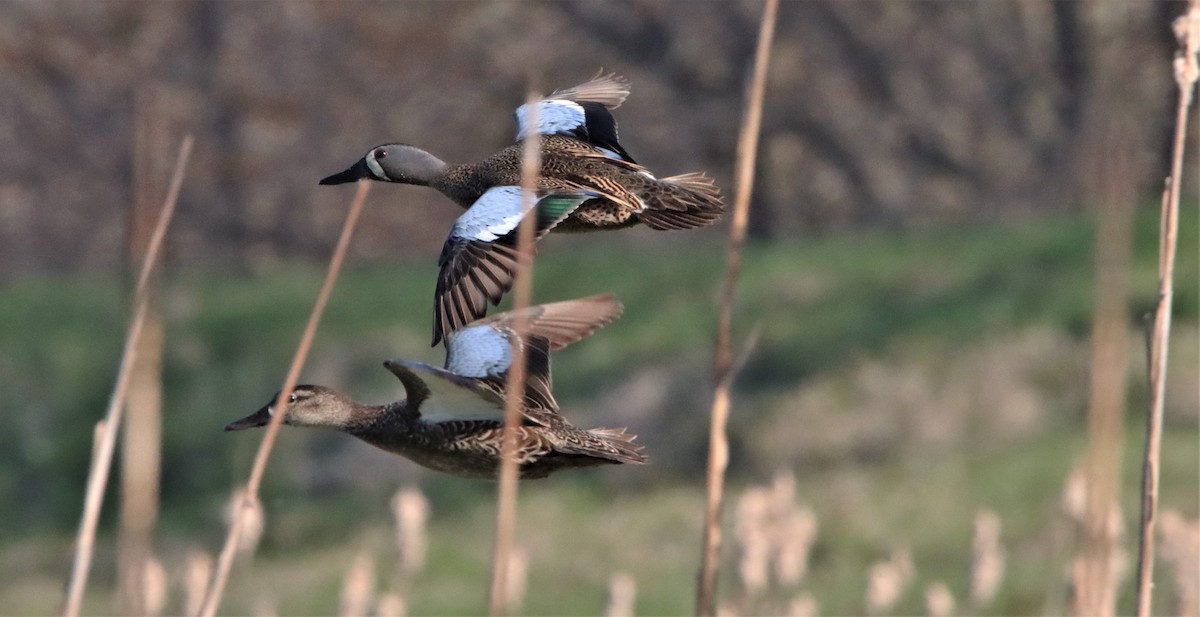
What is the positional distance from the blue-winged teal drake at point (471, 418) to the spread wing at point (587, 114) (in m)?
0.57

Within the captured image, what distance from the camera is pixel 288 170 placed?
1084cm

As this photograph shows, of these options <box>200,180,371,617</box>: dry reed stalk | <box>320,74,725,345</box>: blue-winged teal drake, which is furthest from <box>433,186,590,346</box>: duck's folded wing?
<box>200,180,371,617</box>: dry reed stalk

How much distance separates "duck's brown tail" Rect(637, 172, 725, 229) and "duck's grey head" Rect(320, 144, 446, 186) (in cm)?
36

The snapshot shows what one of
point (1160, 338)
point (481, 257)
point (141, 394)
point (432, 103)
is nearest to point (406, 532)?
point (481, 257)

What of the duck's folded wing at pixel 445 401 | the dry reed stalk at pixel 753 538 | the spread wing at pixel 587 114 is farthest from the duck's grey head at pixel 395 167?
the dry reed stalk at pixel 753 538

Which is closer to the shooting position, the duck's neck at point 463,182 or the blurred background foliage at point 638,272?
the duck's neck at point 463,182

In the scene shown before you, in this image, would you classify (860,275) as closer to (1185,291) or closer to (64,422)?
(1185,291)

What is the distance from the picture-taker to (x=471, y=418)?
234 centimetres

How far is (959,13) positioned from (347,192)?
371cm

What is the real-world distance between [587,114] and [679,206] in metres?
0.35

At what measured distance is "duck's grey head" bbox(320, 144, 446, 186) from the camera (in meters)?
2.88

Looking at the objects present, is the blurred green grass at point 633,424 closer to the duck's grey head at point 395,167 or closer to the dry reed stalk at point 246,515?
the dry reed stalk at point 246,515

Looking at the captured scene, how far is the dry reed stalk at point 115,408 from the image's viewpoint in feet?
6.10

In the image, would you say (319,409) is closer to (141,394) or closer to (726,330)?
(141,394)
